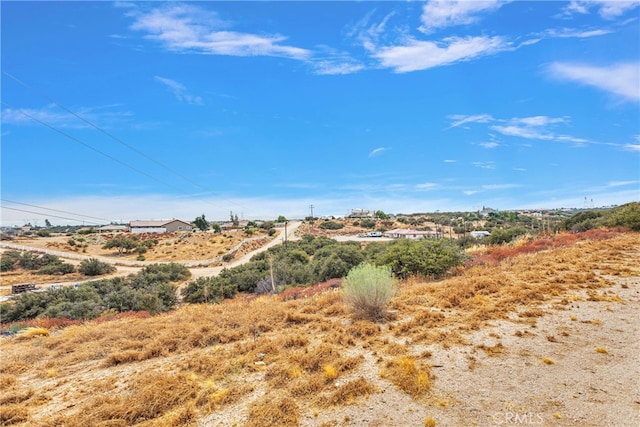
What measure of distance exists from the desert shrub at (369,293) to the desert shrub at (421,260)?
5646 millimetres

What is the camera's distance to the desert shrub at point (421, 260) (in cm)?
1321

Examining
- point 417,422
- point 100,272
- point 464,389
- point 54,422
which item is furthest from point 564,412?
point 100,272

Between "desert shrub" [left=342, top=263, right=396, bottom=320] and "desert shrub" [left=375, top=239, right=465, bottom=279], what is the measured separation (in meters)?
5.65

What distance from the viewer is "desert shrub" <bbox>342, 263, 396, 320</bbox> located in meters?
7.78

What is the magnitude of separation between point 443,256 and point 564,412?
10.2m

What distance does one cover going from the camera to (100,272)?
37.0 metres

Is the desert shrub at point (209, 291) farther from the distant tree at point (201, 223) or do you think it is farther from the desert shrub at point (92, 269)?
the distant tree at point (201, 223)

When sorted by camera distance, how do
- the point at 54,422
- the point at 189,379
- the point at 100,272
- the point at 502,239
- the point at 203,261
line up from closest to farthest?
the point at 54,422 < the point at 189,379 < the point at 502,239 < the point at 100,272 < the point at 203,261

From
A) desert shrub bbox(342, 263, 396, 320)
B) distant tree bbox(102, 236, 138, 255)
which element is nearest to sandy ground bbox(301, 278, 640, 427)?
desert shrub bbox(342, 263, 396, 320)

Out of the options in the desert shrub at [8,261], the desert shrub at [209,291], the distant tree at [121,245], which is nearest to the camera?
the desert shrub at [209,291]

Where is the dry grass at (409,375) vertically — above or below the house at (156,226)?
below

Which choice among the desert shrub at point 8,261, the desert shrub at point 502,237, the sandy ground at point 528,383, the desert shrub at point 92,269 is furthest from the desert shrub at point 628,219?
the desert shrub at point 8,261

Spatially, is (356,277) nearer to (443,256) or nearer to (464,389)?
(464,389)

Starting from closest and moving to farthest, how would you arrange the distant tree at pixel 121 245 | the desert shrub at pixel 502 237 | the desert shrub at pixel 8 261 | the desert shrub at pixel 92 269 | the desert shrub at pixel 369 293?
the desert shrub at pixel 369 293 → the desert shrub at pixel 502 237 → the desert shrub at pixel 92 269 → the desert shrub at pixel 8 261 → the distant tree at pixel 121 245
